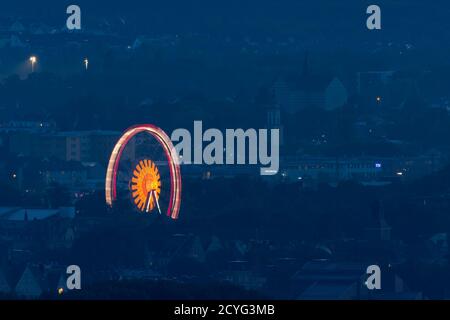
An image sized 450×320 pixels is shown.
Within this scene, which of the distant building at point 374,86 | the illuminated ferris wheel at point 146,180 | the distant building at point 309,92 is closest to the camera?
the illuminated ferris wheel at point 146,180

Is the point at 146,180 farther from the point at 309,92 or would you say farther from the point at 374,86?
the point at 374,86

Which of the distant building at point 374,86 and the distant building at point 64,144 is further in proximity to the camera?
the distant building at point 374,86

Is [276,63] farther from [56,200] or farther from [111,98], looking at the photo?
[56,200]

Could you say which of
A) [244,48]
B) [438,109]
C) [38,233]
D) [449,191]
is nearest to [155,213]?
[38,233]

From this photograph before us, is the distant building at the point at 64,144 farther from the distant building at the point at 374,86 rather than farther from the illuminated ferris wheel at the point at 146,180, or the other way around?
the distant building at the point at 374,86

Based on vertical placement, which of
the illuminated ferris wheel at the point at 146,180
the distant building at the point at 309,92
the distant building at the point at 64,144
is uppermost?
the distant building at the point at 309,92

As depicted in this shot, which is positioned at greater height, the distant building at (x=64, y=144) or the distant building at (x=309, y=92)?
the distant building at (x=309, y=92)

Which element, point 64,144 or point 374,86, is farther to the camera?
point 374,86

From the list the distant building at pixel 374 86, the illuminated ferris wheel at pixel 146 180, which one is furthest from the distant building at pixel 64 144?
the distant building at pixel 374 86

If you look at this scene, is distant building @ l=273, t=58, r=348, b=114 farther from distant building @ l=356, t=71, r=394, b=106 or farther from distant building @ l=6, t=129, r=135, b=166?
distant building @ l=6, t=129, r=135, b=166

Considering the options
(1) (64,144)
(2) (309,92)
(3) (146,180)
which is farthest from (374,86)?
(3) (146,180)
